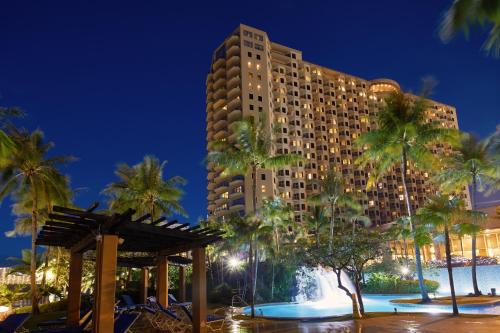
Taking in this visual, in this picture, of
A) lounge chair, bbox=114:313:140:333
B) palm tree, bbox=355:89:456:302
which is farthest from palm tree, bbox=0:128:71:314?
palm tree, bbox=355:89:456:302

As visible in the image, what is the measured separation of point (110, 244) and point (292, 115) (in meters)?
82.9

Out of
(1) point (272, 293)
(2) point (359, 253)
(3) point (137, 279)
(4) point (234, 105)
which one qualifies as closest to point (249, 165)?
(2) point (359, 253)

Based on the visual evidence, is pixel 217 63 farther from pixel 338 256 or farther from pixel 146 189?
pixel 338 256

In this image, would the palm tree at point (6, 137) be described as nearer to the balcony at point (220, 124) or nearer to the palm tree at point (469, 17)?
A: the palm tree at point (469, 17)

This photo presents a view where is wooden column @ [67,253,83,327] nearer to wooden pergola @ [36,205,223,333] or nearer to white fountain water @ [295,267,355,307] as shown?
wooden pergola @ [36,205,223,333]

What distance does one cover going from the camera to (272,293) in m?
30.6

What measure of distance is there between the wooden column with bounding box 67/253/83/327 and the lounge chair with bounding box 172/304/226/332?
309cm

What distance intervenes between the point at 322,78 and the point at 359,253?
91.1 m

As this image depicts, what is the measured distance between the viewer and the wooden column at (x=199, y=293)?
11568 mm

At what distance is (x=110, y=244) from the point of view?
29.4 ft

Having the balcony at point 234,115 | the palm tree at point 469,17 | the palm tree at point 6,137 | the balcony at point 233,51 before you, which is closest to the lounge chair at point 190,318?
the palm tree at point 6,137

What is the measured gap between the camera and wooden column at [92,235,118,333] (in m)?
8.58

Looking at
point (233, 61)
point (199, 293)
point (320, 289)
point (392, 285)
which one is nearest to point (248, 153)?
point (199, 293)

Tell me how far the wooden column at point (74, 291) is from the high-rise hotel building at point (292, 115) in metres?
57.6
